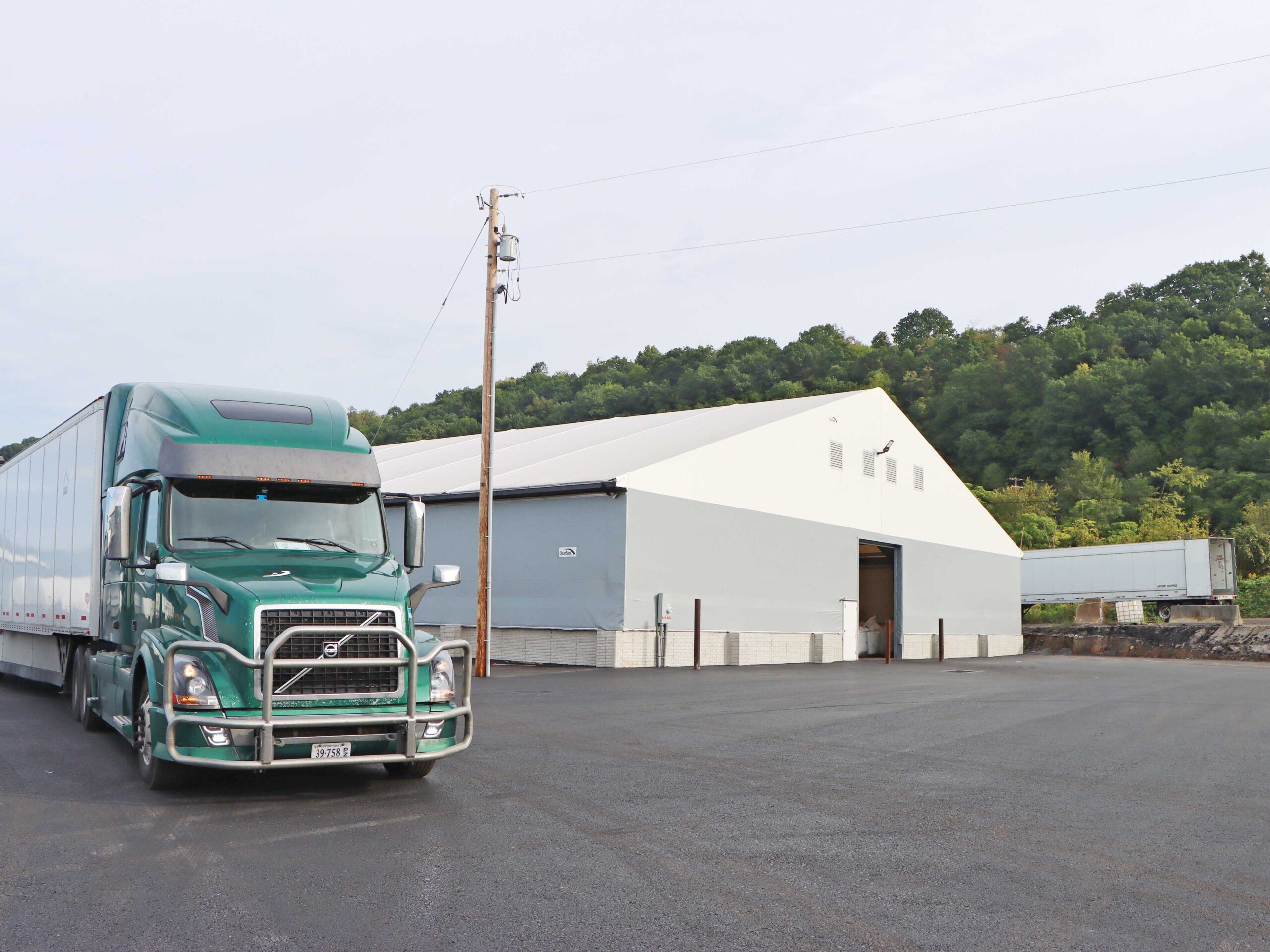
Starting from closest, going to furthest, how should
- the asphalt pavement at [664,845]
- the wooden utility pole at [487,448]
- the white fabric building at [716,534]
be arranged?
the asphalt pavement at [664,845]
the wooden utility pole at [487,448]
the white fabric building at [716,534]

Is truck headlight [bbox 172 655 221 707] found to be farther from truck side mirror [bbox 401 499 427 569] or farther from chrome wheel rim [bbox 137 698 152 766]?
truck side mirror [bbox 401 499 427 569]

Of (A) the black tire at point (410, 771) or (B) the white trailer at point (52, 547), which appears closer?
(A) the black tire at point (410, 771)

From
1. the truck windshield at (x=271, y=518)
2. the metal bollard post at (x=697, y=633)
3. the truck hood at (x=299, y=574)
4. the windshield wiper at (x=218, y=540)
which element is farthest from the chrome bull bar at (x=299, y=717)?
the metal bollard post at (x=697, y=633)

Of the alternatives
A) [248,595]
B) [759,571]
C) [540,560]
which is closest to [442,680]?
[248,595]

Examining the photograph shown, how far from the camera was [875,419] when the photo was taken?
36.2 meters

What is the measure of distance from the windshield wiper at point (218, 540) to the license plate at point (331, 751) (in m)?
2.09

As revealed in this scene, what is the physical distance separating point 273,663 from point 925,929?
482 centimetres

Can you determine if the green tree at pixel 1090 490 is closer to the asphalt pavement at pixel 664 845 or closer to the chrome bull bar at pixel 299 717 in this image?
the asphalt pavement at pixel 664 845

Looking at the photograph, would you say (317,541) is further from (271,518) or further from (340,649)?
(340,649)

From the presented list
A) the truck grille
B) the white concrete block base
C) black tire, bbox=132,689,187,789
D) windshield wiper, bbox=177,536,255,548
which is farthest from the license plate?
the white concrete block base

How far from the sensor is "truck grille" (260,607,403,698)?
8297 millimetres

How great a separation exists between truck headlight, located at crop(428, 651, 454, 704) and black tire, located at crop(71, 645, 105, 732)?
4.96m

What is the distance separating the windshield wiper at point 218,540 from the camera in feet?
31.0

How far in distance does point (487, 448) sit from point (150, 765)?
14.1 m
